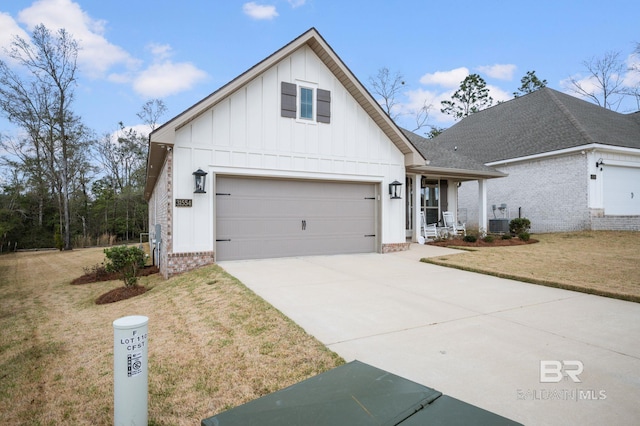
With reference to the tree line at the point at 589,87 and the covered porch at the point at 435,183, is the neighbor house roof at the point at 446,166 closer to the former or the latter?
the covered porch at the point at 435,183

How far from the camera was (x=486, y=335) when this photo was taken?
4.05 m

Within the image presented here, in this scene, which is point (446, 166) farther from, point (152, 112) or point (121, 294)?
point (152, 112)

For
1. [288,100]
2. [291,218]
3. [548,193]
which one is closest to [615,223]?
[548,193]

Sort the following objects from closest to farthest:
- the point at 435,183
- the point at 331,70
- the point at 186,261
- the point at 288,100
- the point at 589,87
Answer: the point at 186,261, the point at 288,100, the point at 331,70, the point at 435,183, the point at 589,87

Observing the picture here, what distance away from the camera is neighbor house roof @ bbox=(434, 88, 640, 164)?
50.6 feet

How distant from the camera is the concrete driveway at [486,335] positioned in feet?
8.98

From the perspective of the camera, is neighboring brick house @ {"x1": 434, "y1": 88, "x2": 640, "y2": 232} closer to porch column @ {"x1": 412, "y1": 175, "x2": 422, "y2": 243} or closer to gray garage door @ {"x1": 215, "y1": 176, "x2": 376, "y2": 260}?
A: porch column @ {"x1": 412, "y1": 175, "x2": 422, "y2": 243}

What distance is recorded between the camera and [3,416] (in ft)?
9.68

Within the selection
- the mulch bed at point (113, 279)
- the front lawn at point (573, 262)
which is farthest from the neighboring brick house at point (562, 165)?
the mulch bed at point (113, 279)

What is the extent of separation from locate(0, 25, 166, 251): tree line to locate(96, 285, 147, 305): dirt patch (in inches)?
677

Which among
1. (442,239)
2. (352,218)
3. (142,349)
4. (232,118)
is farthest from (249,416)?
(442,239)

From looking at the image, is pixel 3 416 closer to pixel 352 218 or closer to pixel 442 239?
pixel 352 218

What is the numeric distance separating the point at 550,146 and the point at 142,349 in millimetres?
18177

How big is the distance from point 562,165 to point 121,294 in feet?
57.6
